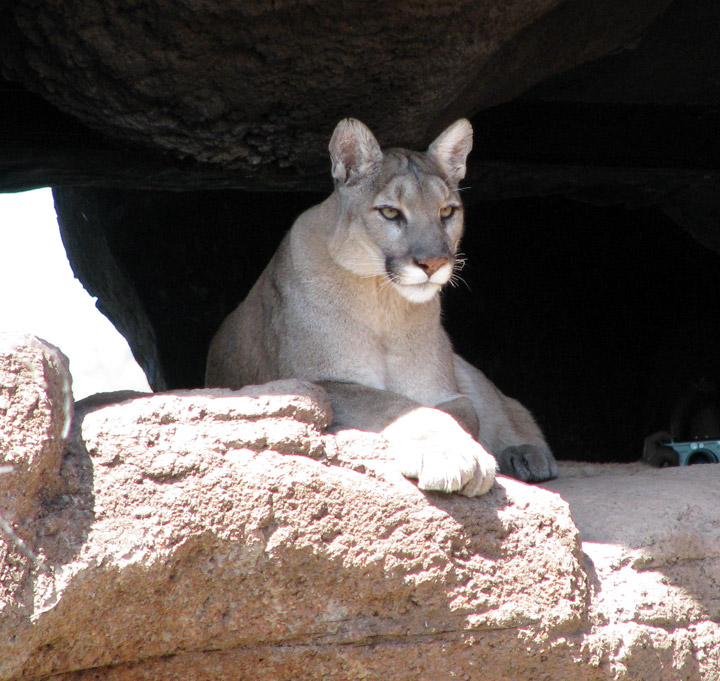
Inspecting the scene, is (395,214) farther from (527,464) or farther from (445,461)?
(445,461)

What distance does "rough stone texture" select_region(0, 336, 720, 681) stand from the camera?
1985 millimetres

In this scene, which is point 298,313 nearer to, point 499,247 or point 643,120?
point 643,120

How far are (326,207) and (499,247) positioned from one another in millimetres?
2524

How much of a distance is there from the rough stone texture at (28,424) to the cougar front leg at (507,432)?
1767 mm

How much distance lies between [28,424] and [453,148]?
197 centimetres

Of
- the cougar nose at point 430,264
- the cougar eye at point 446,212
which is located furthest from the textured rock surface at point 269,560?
the cougar eye at point 446,212

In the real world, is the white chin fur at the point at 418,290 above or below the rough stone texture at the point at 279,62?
below

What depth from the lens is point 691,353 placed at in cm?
559

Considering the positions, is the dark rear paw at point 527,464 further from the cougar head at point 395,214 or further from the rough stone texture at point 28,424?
the rough stone texture at point 28,424

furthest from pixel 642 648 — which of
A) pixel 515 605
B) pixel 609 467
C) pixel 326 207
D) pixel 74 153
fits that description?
pixel 74 153

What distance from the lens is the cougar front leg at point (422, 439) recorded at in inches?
89.7

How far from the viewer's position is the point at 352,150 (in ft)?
10.6

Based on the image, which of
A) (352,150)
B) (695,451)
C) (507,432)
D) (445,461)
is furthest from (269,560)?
(695,451)

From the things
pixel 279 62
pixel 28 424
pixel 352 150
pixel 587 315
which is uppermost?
pixel 279 62
